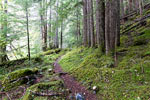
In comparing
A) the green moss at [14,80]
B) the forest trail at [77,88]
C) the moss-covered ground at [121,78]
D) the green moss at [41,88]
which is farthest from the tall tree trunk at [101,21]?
the green moss at [14,80]

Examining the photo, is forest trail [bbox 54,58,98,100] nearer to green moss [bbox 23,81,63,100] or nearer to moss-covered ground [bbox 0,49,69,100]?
moss-covered ground [bbox 0,49,69,100]

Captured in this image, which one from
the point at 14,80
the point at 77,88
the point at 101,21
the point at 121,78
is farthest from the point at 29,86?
the point at 101,21

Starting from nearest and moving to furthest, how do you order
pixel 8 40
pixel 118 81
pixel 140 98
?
pixel 140 98
pixel 118 81
pixel 8 40

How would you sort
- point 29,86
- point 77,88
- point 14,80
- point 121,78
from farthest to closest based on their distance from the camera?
point 14,80
point 29,86
point 77,88
point 121,78

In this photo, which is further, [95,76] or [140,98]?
[95,76]

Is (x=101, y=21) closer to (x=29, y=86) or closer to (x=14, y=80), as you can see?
(x=29, y=86)

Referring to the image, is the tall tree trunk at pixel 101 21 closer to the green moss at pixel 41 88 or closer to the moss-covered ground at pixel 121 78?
the moss-covered ground at pixel 121 78

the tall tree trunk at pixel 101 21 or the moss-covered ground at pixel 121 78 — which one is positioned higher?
the tall tree trunk at pixel 101 21

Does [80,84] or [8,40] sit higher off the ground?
[8,40]

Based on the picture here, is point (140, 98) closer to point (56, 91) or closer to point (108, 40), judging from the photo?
point (56, 91)

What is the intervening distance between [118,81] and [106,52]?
2384mm

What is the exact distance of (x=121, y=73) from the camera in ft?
14.2

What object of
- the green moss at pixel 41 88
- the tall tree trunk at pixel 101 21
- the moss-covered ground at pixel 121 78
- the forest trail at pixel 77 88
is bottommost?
the forest trail at pixel 77 88

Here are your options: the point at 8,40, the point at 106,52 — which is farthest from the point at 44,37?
the point at 106,52
